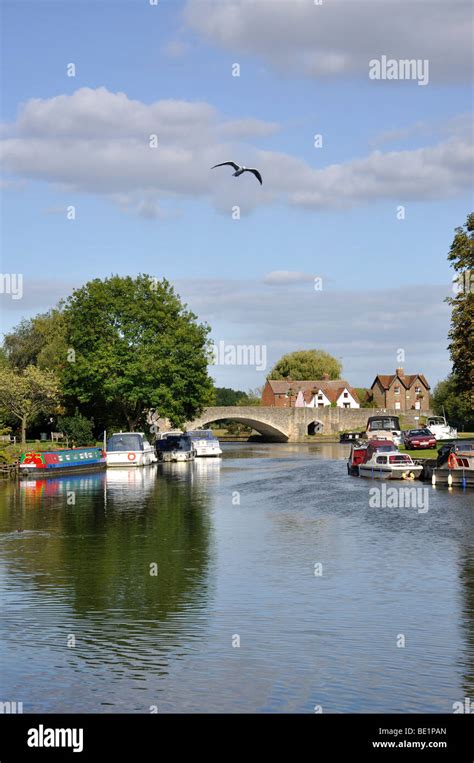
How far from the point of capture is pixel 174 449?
287ft

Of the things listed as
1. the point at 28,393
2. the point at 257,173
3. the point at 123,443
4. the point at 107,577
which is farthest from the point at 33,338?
the point at 107,577

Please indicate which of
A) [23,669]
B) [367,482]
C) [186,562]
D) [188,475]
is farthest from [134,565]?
[188,475]

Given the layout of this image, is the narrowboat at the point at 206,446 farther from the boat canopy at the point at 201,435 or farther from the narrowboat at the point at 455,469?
the narrowboat at the point at 455,469

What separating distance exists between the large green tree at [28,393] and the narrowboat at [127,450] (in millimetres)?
17619

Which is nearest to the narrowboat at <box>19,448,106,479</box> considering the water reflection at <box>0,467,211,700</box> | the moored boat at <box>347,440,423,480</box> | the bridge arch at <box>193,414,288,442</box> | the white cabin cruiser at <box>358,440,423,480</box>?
the water reflection at <box>0,467,211,700</box>

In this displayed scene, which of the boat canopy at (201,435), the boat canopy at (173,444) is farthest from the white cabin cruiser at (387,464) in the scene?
the boat canopy at (201,435)

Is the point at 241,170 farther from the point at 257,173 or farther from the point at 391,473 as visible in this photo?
the point at 391,473

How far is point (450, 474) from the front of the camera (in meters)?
52.2

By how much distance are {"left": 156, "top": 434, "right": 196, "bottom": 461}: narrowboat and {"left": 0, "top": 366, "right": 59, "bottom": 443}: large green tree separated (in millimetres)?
11039

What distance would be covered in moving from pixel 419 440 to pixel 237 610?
207 ft

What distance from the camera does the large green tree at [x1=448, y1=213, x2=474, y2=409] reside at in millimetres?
67312

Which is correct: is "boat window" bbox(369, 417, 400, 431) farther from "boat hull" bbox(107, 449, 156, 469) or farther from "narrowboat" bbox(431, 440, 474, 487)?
"narrowboat" bbox(431, 440, 474, 487)
